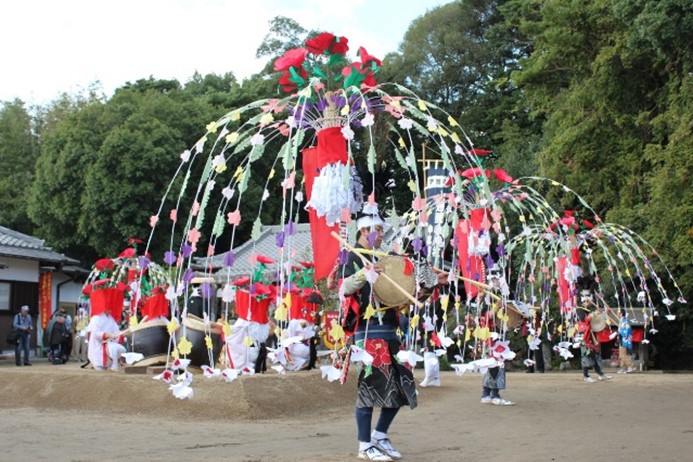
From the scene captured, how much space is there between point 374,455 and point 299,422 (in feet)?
11.7

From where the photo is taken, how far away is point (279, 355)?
6871mm

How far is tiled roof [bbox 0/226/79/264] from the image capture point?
25141 mm

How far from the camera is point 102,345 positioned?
14.8m

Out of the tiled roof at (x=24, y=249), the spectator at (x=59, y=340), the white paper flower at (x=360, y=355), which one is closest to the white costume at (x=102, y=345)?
the spectator at (x=59, y=340)

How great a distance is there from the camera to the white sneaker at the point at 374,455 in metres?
6.89

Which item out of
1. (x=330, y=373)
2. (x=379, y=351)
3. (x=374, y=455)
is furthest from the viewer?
(x=379, y=351)

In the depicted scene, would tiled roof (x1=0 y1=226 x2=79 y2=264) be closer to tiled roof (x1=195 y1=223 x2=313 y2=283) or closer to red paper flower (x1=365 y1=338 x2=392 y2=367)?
tiled roof (x1=195 y1=223 x2=313 y2=283)

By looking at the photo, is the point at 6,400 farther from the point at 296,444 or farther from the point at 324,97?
the point at 324,97

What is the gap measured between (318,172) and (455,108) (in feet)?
92.1

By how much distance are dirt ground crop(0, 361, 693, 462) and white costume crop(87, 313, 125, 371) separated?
2034mm

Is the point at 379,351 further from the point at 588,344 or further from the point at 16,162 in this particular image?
the point at 16,162

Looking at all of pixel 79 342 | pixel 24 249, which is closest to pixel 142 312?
pixel 79 342

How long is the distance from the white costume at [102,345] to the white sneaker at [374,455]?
340 inches

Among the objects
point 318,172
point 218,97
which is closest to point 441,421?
point 318,172
